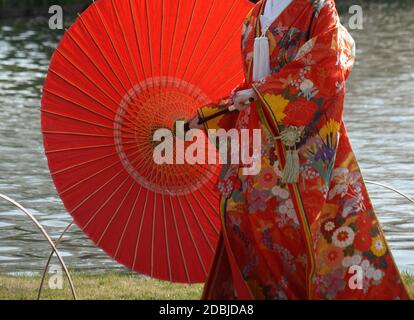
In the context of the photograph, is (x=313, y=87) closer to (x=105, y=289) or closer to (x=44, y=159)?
(x=105, y=289)

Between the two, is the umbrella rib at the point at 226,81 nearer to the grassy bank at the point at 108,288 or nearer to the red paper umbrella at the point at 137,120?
the red paper umbrella at the point at 137,120

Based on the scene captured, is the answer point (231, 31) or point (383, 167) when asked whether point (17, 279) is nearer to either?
point (231, 31)

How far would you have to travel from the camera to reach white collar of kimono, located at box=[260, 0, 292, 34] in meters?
4.25

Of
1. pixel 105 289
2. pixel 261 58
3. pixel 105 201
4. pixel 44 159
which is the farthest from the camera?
pixel 44 159

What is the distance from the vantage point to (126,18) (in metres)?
4.54

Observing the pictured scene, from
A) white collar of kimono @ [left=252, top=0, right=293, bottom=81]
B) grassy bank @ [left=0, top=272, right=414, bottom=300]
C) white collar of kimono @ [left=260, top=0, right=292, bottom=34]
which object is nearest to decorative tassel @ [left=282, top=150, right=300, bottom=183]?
white collar of kimono @ [left=252, top=0, right=293, bottom=81]

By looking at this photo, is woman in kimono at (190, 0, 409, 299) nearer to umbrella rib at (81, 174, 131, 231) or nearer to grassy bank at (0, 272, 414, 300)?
umbrella rib at (81, 174, 131, 231)

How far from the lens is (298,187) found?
13.7 ft

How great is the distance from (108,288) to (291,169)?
1668mm

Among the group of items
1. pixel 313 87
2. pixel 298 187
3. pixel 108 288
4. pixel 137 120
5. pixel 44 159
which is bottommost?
pixel 108 288

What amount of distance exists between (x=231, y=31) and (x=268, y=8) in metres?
0.41

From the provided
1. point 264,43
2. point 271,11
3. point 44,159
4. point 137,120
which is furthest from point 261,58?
point 44,159

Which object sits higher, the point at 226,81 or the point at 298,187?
the point at 226,81

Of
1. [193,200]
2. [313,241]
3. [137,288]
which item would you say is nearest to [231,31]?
[193,200]
